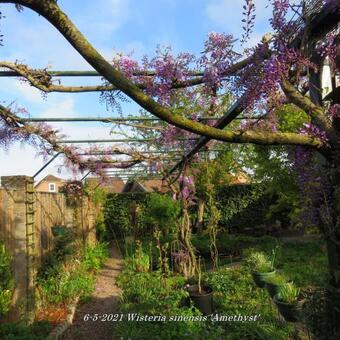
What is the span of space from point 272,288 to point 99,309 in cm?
275

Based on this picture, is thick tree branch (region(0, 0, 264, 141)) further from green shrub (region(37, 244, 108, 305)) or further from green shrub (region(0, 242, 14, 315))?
green shrub (region(37, 244, 108, 305))

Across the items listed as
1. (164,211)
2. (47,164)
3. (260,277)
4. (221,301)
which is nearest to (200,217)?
(164,211)

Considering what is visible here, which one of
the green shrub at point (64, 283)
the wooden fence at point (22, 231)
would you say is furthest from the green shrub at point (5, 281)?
the green shrub at point (64, 283)

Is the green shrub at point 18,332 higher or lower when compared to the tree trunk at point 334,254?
lower

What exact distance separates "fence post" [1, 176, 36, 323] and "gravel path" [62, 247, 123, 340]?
67 cm

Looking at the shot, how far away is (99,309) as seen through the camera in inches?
250

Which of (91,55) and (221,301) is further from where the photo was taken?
(221,301)

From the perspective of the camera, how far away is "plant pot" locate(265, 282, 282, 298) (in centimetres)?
542

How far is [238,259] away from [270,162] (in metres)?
2.86

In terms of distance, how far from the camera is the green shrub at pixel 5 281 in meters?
4.36

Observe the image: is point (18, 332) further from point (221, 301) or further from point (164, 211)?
point (164, 211)

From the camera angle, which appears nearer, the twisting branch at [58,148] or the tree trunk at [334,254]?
the tree trunk at [334,254]

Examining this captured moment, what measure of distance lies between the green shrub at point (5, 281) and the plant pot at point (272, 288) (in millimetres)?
3409

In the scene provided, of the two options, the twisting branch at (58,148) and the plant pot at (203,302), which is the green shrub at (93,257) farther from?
the plant pot at (203,302)
